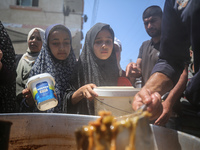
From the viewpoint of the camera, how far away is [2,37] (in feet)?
4.16

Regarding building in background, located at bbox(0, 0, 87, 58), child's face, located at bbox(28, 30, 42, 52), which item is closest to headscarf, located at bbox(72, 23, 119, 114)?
child's face, located at bbox(28, 30, 42, 52)

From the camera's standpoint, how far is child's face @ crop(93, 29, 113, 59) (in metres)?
1.46

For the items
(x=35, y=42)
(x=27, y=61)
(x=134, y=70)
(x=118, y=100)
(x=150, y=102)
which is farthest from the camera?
(x=35, y=42)

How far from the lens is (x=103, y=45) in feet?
4.78

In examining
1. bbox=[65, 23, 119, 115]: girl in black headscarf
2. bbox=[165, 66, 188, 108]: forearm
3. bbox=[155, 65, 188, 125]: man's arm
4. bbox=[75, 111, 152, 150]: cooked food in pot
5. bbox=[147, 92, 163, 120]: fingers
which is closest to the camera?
bbox=[75, 111, 152, 150]: cooked food in pot

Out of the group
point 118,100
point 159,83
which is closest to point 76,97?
point 118,100

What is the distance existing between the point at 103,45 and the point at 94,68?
0.73 feet

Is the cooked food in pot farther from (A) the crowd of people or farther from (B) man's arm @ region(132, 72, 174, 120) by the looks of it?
(A) the crowd of people

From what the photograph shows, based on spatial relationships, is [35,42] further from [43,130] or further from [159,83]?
[159,83]

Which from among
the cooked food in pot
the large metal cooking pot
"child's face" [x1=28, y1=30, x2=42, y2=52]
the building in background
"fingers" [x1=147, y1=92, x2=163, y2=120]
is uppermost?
the building in background

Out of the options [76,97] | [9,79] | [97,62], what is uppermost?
[97,62]

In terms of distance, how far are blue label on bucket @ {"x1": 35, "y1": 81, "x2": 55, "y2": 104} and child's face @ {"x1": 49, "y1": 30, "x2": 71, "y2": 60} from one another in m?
0.56

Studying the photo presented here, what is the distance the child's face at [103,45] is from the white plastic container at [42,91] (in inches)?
22.9

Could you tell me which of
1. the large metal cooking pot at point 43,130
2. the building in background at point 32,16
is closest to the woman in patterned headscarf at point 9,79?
the large metal cooking pot at point 43,130
